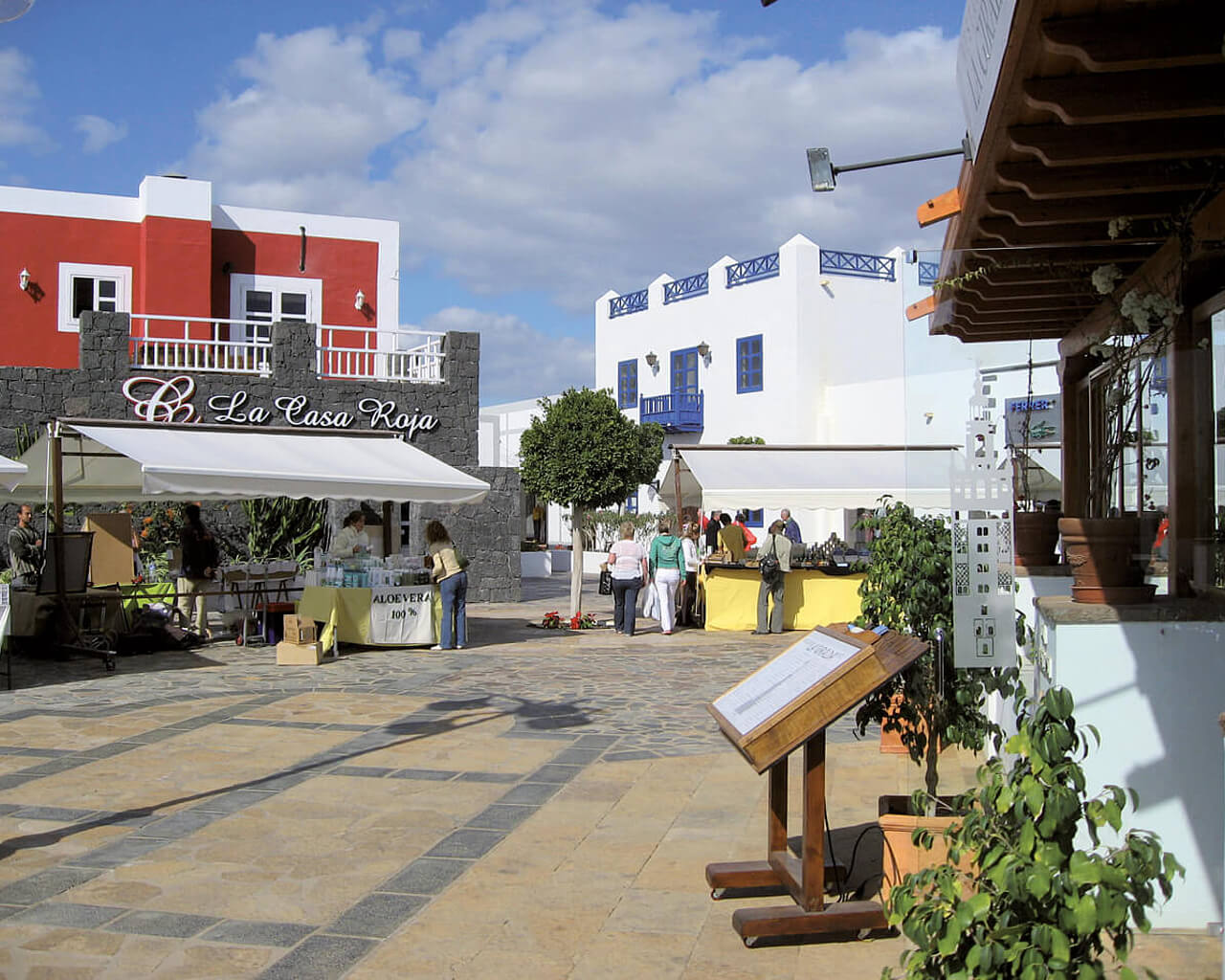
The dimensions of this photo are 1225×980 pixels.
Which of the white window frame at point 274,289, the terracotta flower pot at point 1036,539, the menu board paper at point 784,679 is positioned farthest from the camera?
the white window frame at point 274,289

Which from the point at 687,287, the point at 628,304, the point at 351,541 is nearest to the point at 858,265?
the point at 687,287

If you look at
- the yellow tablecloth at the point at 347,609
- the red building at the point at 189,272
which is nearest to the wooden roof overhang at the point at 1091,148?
the yellow tablecloth at the point at 347,609

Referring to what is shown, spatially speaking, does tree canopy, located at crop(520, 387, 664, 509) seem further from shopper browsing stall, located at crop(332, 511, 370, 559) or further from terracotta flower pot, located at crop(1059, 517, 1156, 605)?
terracotta flower pot, located at crop(1059, 517, 1156, 605)

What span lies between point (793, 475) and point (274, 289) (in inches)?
481

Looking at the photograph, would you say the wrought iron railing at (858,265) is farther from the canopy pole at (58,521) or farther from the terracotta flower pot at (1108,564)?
the terracotta flower pot at (1108,564)

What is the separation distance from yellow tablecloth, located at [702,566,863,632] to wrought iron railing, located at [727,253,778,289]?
15.2 meters

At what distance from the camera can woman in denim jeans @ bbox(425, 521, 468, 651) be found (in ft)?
42.2

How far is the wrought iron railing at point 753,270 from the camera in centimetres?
2923

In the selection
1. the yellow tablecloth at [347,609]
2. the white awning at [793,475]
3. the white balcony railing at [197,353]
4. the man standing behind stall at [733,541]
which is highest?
the white balcony railing at [197,353]

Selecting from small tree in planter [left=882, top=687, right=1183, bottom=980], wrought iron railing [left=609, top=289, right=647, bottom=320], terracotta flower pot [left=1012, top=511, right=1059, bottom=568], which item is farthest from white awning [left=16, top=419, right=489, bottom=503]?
wrought iron railing [left=609, top=289, right=647, bottom=320]

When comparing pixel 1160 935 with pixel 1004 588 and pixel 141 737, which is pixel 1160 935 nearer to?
pixel 1004 588

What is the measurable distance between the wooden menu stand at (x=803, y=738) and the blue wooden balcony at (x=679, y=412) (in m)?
27.1

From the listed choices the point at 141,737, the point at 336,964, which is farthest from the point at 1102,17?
the point at 141,737

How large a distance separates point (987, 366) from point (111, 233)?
20964mm
